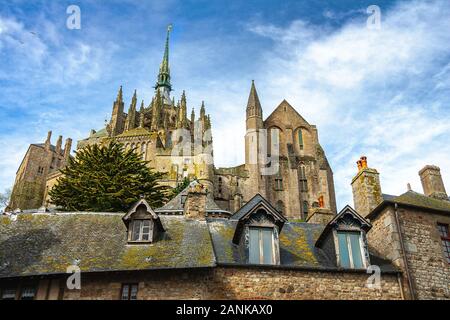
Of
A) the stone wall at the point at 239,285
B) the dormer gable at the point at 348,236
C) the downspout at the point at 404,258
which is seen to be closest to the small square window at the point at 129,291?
the stone wall at the point at 239,285

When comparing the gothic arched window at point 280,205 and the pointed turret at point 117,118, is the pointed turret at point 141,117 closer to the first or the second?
the pointed turret at point 117,118

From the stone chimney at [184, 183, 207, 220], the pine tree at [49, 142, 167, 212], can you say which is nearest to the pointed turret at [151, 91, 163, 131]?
the pine tree at [49, 142, 167, 212]

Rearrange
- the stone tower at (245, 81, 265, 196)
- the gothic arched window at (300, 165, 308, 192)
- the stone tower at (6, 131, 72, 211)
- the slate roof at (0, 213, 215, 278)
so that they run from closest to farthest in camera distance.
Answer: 1. the slate roof at (0, 213, 215, 278)
2. the stone tower at (245, 81, 265, 196)
3. the gothic arched window at (300, 165, 308, 192)
4. the stone tower at (6, 131, 72, 211)

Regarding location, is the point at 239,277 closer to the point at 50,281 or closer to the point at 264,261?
the point at 264,261

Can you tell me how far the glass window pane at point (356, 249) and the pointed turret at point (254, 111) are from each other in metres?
42.2

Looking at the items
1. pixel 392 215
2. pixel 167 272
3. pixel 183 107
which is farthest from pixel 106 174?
pixel 183 107

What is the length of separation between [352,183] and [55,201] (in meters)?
17.9

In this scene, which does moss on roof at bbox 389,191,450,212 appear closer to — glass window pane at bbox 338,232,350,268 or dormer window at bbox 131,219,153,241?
glass window pane at bbox 338,232,350,268

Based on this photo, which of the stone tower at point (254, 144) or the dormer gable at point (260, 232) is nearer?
the dormer gable at point (260, 232)

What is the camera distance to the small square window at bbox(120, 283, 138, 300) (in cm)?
1284

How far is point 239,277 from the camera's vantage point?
13.4 m

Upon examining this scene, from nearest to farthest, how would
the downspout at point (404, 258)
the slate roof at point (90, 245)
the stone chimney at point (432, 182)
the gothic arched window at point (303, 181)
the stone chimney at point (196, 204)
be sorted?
1. the slate roof at point (90, 245)
2. the downspout at point (404, 258)
3. the stone chimney at point (196, 204)
4. the stone chimney at point (432, 182)
5. the gothic arched window at point (303, 181)

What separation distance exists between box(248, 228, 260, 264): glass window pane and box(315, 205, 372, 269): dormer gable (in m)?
2.32

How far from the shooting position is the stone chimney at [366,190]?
1730 cm
